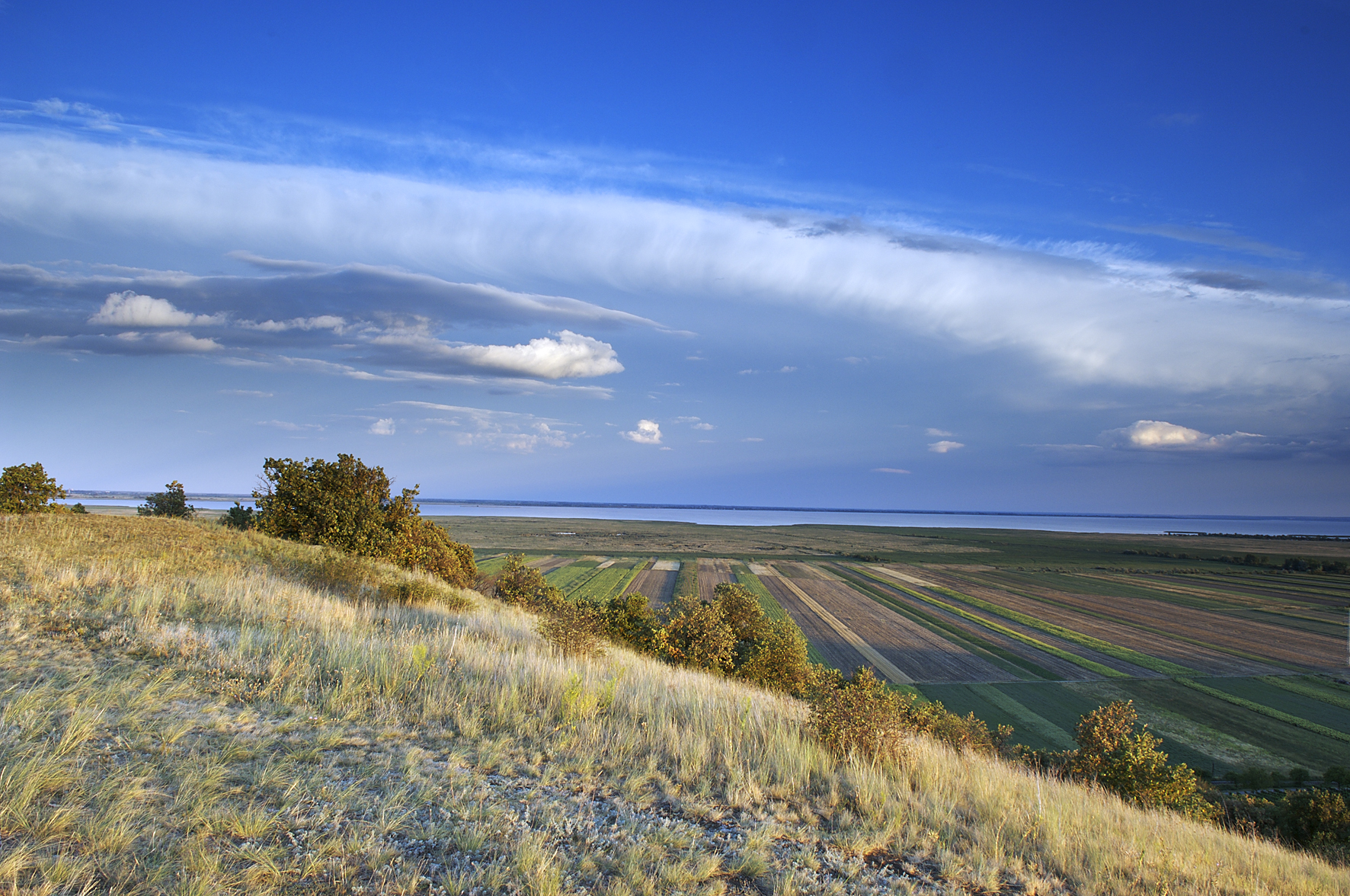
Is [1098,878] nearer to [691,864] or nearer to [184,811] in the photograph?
[691,864]

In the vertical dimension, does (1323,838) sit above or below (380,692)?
below

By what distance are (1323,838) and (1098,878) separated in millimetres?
26323

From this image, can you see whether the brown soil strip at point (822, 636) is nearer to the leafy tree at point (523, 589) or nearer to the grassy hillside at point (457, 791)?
the leafy tree at point (523, 589)

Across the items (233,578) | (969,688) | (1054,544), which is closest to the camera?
(233,578)

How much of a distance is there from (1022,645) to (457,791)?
62.0 m

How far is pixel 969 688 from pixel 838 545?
11711 centimetres

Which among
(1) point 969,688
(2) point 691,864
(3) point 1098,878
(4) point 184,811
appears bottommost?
(1) point 969,688

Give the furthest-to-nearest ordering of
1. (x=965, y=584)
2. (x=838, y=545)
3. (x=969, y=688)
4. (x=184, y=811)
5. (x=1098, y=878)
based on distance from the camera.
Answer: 1. (x=838, y=545)
2. (x=965, y=584)
3. (x=969, y=688)
4. (x=1098, y=878)
5. (x=184, y=811)

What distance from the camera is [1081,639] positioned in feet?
194

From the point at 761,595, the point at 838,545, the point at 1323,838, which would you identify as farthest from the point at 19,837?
the point at 838,545

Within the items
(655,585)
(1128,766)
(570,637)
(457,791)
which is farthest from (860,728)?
(655,585)

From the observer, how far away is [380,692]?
8297 mm

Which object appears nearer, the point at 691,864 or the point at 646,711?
the point at 691,864

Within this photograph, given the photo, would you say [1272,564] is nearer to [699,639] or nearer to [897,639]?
[897,639]
